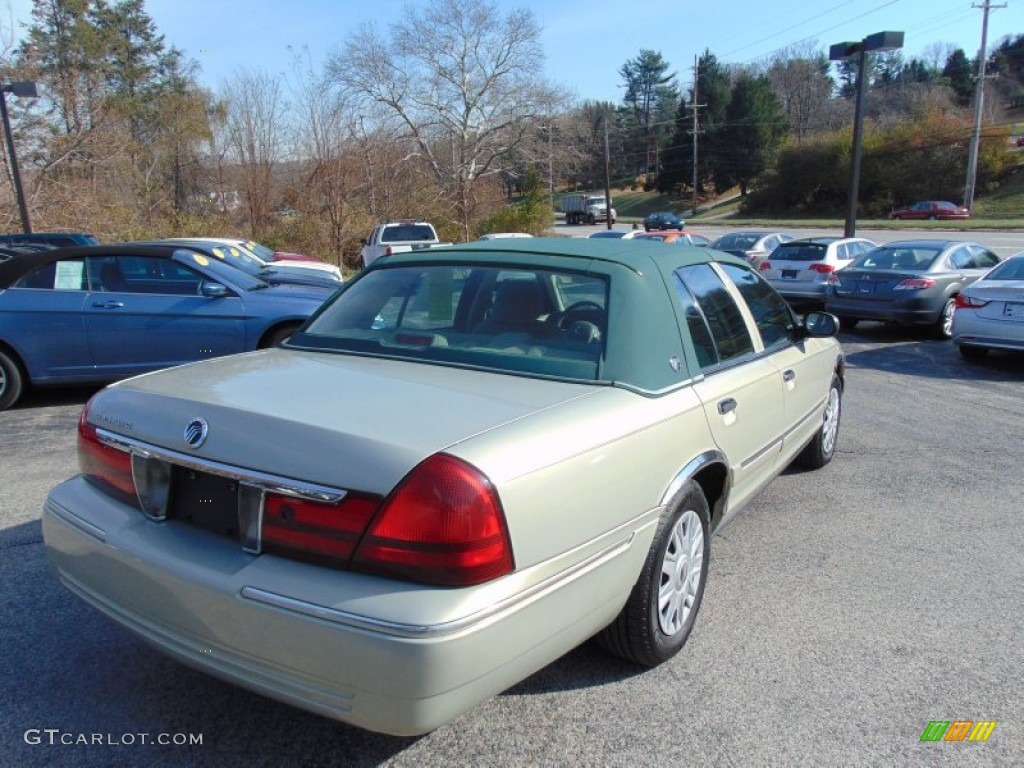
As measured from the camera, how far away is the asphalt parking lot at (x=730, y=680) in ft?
8.23

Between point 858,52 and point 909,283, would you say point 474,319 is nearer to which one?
point 909,283

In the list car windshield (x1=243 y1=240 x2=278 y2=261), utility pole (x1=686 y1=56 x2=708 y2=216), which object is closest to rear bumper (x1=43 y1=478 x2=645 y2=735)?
car windshield (x1=243 y1=240 x2=278 y2=261)

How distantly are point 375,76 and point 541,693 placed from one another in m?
44.1

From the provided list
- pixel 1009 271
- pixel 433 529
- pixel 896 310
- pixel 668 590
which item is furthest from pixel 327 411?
pixel 896 310

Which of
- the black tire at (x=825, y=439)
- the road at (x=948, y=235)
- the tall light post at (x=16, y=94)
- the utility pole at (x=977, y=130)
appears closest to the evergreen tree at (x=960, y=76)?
the utility pole at (x=977, y=130)

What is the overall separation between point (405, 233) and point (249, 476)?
780 inches

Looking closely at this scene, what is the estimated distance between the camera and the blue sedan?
23.6ft

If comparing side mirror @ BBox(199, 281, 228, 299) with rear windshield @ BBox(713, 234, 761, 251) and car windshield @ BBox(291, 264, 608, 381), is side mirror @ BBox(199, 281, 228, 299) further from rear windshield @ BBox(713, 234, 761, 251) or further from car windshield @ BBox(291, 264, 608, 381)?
rear windshield @ BBox(713, 234, 761, 251)

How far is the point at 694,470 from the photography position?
2975 mm

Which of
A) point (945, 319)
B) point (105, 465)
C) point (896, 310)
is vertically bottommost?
point (945, 319)

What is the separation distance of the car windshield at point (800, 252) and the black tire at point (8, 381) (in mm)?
13258

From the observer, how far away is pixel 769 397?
3.90 m

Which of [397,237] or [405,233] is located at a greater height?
[405,233]

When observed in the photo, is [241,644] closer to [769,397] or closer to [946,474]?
[769,397]
